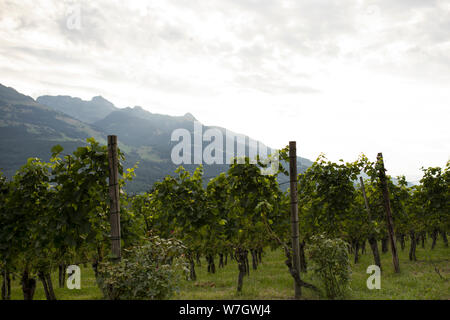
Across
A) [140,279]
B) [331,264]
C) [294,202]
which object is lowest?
[331,264]

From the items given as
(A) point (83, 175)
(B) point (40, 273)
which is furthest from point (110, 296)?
(B) point (40, 273)

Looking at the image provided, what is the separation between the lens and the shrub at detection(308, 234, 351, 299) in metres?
11.5

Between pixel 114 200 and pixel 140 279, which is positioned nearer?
pixel 140 279

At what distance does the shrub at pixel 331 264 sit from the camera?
1148 centimetres

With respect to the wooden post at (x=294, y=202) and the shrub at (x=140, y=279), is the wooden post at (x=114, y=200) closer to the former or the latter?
the shrub at (x=140, y=279)

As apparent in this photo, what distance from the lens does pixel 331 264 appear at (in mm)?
11578

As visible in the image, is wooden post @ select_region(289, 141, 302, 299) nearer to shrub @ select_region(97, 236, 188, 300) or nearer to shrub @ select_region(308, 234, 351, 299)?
shrub @ select_region(308, 234, 351, 299)

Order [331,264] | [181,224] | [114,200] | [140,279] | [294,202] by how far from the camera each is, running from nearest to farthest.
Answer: [140,279], [114,200], [294,202], [331,264], [181,224]

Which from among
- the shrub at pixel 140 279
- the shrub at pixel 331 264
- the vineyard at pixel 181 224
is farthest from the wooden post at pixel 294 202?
the shrub at pixel 140 279

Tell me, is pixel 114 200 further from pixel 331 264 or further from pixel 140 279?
pixel 331 264

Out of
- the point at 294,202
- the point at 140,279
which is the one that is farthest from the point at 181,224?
the point at 140,279

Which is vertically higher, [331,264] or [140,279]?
[140,279]

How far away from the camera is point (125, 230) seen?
44.1ft
